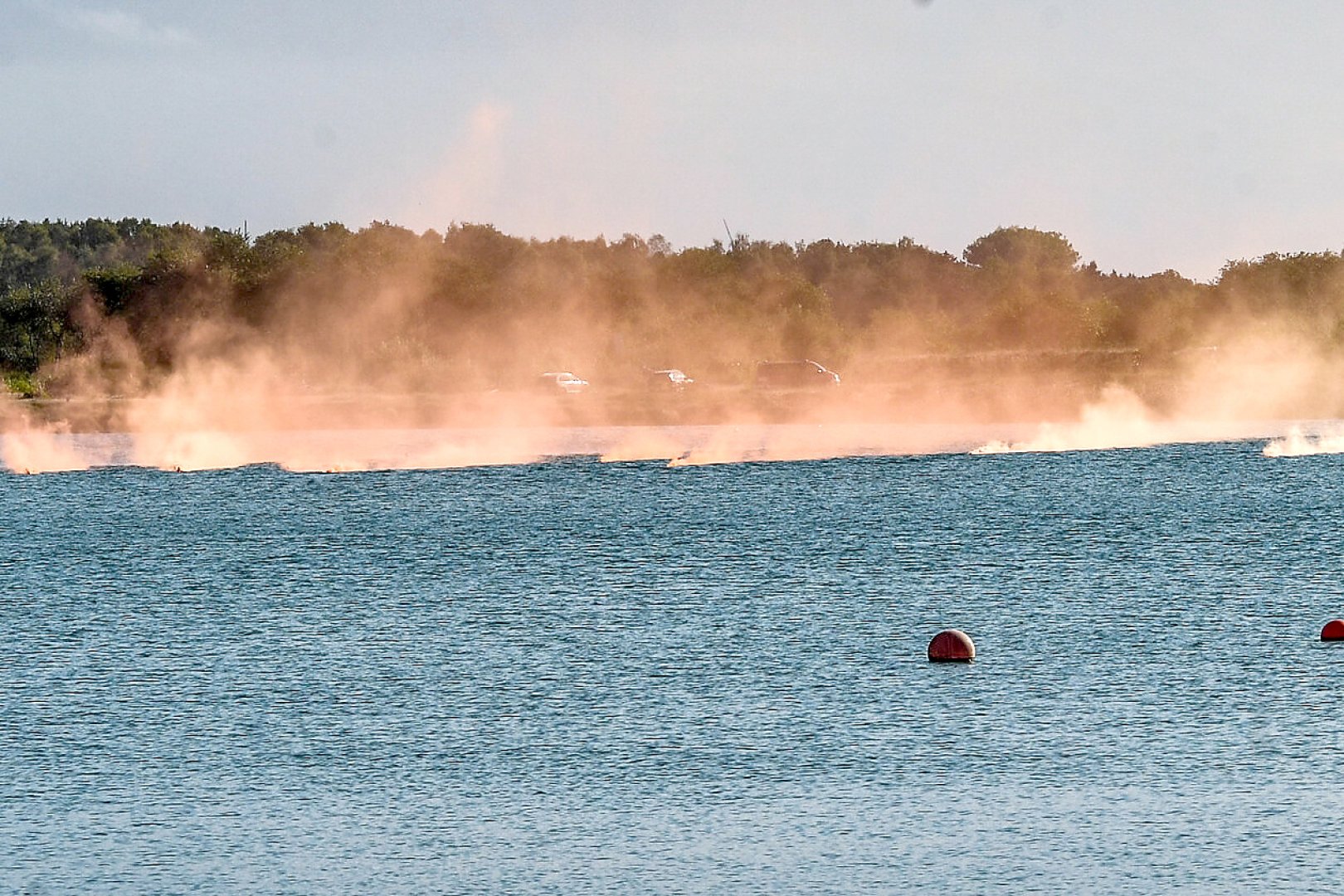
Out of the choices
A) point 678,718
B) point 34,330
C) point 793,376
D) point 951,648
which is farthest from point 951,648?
point 34,330

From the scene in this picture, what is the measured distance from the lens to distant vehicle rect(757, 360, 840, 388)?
138m

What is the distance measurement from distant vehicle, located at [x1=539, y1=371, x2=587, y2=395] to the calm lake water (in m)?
89.3

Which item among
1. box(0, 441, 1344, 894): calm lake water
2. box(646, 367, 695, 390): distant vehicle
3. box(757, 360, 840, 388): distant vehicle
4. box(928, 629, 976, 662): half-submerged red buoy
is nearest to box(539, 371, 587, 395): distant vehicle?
box(646, 367, 695, 390): distant vehicle

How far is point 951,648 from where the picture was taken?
25.3 metres

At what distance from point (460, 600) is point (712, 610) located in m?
4.88

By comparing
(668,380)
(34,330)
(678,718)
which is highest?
(34,330)

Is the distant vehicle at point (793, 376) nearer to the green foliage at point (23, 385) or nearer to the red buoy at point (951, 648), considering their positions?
the green foliage at point (23, 385)

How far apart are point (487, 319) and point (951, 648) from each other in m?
136

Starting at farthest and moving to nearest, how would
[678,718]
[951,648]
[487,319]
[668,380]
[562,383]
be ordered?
1. [487,319]
2. [562,383]
3. [668,380]
4. [951,648]
5. [678,718]

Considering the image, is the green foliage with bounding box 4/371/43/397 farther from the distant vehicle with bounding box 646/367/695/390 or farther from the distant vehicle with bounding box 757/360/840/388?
the distant vehicle with bounding box 757/360/840/388

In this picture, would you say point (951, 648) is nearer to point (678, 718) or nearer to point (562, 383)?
point (678, 718)

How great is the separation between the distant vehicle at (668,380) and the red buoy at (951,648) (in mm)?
107963

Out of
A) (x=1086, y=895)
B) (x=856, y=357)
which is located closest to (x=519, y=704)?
(x=1086, y=895)

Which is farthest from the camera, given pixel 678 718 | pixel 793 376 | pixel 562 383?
pixel 793 376
